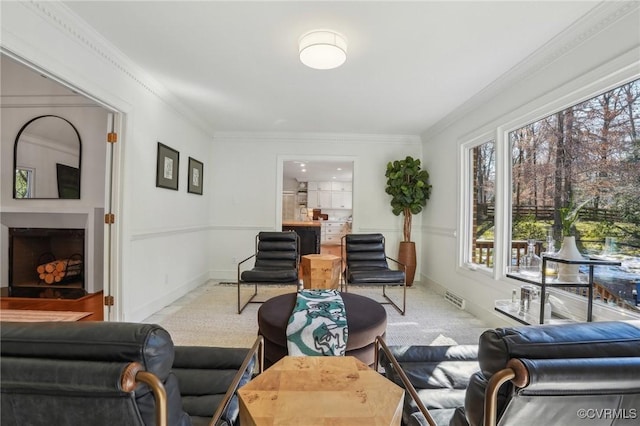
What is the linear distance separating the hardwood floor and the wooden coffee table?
303cm

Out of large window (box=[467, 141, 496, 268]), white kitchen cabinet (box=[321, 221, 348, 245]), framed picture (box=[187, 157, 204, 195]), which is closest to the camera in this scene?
large window (box=[467, 141, 496, 268])

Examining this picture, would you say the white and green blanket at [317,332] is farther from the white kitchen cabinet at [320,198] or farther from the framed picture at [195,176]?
the white kitchen cabinet at [320,198]

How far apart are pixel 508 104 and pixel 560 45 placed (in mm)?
686

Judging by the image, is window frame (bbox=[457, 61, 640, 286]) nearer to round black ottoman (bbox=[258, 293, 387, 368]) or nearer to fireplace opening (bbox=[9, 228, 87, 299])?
round black ottoman (bbox=[258, 293, 387, 368])

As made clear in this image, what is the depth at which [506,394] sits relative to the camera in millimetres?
805

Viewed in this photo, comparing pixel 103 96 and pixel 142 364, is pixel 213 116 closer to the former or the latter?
pixel 103 96

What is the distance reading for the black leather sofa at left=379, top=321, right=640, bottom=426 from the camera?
2.48 feet

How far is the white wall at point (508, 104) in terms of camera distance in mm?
1861

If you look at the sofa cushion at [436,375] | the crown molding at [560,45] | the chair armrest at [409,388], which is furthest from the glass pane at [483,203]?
the chair armrest at [409,388]

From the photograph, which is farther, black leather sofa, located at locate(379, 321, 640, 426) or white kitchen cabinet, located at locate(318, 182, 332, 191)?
white kitchen cabinet, located at locate(318, 182, 332, 191)

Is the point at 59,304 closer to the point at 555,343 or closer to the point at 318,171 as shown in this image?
the point at 555,343

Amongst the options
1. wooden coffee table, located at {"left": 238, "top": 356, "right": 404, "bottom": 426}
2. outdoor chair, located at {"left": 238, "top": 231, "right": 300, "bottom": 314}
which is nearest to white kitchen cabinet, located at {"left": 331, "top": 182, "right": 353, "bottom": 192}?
outdoor chair, located at {"left": 238, "top": 231, "right": 300, "bottom": 314}

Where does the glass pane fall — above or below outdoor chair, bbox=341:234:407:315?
above

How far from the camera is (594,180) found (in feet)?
7.00
